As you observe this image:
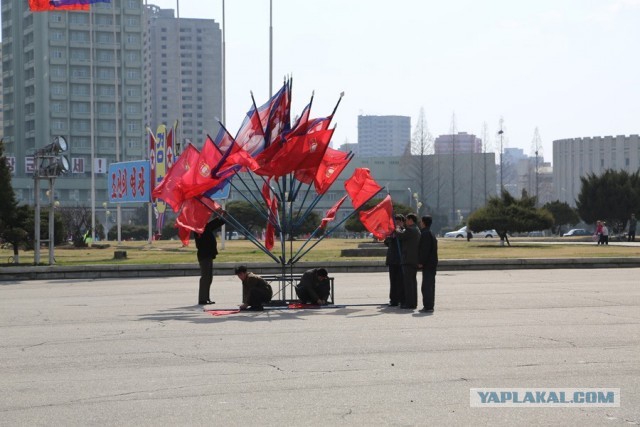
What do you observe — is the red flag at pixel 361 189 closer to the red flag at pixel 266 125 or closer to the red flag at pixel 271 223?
the red flag at pixel 271 223

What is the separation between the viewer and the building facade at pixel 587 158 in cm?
12769

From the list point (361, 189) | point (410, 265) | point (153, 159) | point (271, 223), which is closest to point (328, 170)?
point (361, 189)

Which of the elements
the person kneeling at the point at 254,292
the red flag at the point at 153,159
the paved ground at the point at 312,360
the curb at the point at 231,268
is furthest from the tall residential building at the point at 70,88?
the paved ground at the point at 312,360

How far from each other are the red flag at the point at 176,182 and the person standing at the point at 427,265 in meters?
5.46

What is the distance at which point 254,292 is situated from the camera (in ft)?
59.4

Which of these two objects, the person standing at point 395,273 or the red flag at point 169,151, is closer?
the person standing at point 395,273

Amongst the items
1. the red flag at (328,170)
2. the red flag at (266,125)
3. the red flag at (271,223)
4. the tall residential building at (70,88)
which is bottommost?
the red flag at (271,223)

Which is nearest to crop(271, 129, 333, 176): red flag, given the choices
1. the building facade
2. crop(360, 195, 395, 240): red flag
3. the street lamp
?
crop(360, 195, 395, 240): red flag

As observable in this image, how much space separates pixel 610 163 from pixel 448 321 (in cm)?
11881

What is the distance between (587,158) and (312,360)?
124726 millimetres

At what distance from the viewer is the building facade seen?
5027 inches

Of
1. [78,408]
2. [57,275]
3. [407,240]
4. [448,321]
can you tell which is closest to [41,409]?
[78,408]

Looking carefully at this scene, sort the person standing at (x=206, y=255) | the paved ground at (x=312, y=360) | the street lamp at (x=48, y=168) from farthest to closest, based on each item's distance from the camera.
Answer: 1. the street lamp at (x=48, y=168)
2. the person standing at (x=206, y=255)
3. the paved ground at (x=312, y=360)

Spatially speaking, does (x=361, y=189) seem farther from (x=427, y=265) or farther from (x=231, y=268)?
(x=231, y=268)
